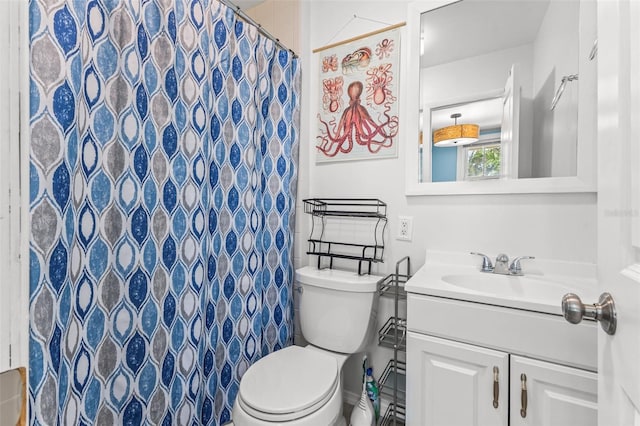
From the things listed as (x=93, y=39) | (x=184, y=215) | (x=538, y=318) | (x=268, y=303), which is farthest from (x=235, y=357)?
(x=93, y=39)

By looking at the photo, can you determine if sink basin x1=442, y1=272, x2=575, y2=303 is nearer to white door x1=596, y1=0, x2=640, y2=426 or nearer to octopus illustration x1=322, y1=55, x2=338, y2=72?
white door x1=596, y1=0, x2=640, y2=426

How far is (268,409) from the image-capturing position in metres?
1.02

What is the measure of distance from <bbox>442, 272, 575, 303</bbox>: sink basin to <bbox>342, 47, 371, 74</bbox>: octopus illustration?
3.71ft

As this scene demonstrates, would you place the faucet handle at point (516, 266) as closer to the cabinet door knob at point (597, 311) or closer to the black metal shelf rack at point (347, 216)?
the black metal shelf rack at point (347, 216)

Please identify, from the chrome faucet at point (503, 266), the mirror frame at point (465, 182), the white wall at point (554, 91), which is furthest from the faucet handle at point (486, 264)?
the white wall at point (554, 91)

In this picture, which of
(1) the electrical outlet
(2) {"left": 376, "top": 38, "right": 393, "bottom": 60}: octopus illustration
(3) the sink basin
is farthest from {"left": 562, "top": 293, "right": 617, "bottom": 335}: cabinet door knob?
(2) {"left": 376, "top": 38, "right": 393, "bottom": 60}: octopus illustration

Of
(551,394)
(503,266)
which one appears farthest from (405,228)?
(551,394)

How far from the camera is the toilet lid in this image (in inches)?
40.6

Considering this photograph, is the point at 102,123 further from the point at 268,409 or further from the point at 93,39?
the point at 268,409

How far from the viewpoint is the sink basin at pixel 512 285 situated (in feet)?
3.68

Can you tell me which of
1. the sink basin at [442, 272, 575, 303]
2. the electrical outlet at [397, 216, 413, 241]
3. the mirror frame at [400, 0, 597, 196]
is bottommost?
the sink basin at [442, 272, 575, 303]

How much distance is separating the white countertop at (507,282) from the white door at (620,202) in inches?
17.6

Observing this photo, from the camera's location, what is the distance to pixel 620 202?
458 mm

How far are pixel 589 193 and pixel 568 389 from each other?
71 cm
